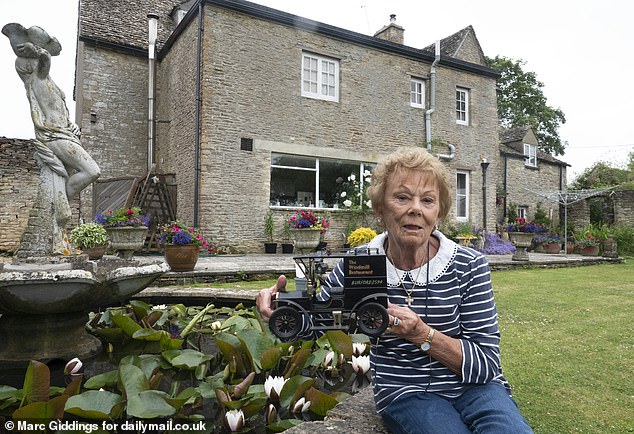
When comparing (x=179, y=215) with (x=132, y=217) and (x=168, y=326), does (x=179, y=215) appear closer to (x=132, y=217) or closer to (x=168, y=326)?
(x=132, y=217)

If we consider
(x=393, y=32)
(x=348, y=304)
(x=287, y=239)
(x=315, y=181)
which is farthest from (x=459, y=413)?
(x=393, y=32)

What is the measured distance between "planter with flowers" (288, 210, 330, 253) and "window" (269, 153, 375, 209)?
1747 mm

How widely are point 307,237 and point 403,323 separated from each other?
9.46m

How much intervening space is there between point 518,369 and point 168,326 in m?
2.63

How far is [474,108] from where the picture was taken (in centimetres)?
1622

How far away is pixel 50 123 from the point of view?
3.31 metres

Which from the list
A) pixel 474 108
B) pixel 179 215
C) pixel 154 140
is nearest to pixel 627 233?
pixel 474 108

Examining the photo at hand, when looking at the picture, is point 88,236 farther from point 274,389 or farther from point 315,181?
point 315,181

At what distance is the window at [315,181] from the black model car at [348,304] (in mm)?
10825

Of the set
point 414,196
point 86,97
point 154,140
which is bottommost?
point 414,196

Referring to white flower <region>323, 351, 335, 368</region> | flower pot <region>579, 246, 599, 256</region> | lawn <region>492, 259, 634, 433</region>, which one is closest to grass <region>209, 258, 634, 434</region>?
lawn <region>492, 259, 634, 433</region>

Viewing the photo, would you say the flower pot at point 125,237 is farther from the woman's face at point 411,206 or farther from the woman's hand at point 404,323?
the woman's hand at point 404,323

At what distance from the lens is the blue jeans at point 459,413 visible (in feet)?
4.45

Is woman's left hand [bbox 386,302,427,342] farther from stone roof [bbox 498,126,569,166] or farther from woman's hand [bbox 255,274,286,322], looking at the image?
stone roof [bbox 498,126,569,166]
